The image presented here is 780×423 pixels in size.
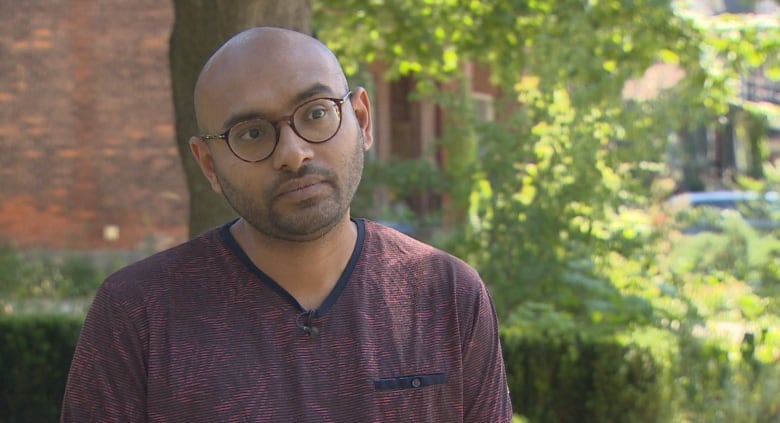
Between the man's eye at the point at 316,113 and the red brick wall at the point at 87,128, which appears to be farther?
the red brick wall at the point at 87,128

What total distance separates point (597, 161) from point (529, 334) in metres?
1.55

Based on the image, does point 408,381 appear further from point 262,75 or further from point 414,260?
point 262,75

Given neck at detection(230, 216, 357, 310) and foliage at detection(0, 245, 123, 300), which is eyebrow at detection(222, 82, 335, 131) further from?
foliage at detection(0, 245, 123, 300)

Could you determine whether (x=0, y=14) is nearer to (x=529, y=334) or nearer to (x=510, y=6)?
(x=510, y=6)

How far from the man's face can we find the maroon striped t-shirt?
0.38 feet

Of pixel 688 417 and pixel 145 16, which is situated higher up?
pixel 145 16

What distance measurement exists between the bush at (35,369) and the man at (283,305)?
4131 mm

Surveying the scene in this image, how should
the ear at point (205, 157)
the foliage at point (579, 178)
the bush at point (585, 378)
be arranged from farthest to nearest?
the foliage at point (579, 178) → the bush at point (585, 378) → the ear at point (205, 157)

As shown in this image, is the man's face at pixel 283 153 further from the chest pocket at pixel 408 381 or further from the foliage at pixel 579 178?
the foliage at pixel 579 178

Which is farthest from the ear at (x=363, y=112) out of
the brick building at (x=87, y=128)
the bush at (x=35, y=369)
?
the brick building at (x=87, y=128)

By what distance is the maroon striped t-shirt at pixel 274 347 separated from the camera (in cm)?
189

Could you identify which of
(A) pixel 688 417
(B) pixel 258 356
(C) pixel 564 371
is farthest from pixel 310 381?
(A) pixel 688 417

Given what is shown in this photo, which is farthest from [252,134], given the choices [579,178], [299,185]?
[579,178]

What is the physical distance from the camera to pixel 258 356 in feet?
6.33
